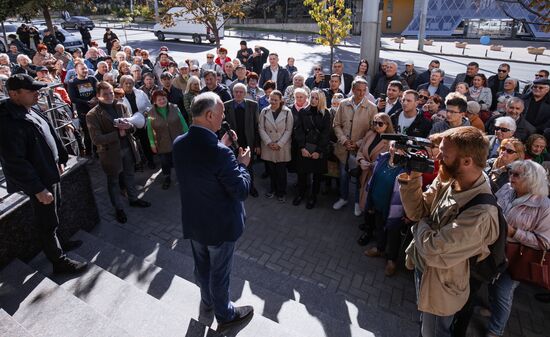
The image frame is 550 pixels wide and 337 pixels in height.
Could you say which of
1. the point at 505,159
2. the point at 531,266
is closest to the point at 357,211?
the point at 505,159

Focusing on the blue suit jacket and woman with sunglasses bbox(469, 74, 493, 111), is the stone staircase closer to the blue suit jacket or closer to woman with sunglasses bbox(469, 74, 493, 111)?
the blue suit jacket

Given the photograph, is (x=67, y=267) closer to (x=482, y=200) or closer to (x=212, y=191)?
(x=212, y=191)

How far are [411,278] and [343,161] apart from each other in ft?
7.18

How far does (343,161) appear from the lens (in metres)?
5.87

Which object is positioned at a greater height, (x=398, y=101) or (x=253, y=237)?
(x=398, y=101)

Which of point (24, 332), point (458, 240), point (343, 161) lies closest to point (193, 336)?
point (24, 332)

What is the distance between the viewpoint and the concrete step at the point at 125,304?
9.86ft

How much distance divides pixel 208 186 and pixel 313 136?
10.6 feet

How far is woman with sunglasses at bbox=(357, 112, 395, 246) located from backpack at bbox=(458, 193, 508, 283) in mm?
2344

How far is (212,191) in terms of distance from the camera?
112 inches

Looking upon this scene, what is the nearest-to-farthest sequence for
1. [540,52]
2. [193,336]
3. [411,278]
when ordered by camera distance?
[193,336], [411,278], [540,52]

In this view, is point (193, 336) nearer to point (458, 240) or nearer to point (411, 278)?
point (458, 240)

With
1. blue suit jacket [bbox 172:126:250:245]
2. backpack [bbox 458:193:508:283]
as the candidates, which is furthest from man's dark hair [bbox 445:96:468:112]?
blue suit jacket [bbox 172:126:250:245]

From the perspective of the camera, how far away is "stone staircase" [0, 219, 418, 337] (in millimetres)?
2945
